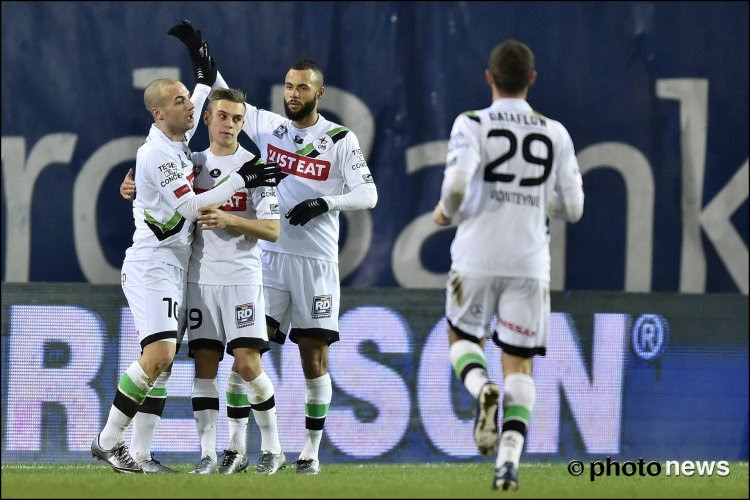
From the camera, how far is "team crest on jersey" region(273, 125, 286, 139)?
7543mm

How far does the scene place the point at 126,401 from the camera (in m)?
6.82

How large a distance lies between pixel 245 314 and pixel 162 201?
2.38 ft

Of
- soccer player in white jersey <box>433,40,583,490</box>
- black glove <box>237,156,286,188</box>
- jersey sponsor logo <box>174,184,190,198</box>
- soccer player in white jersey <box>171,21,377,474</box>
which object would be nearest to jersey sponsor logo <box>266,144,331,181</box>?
soccer player in white jersey <box>171,21,377,474</box>

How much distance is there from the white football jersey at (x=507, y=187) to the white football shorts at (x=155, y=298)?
1.77 meters

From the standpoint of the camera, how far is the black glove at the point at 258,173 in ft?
22.3

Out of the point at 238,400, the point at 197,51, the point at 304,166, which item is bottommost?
the point at 238,400

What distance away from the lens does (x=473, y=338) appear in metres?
5.87

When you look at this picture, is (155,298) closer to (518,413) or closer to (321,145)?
(321,145)

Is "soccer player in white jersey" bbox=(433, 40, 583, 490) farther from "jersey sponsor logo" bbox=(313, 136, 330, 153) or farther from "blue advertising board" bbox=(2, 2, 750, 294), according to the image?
"blue advertising board" bbox=(2, 2, 750, 294)

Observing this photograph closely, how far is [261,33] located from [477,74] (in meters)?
1.62

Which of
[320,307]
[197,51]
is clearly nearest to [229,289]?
[320,307]

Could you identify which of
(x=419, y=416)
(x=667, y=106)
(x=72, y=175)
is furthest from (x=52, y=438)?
(x=667, y=106)

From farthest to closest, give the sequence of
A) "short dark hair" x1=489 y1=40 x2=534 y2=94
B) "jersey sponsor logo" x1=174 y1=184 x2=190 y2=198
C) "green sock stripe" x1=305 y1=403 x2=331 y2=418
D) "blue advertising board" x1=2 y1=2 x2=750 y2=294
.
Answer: "blue advertising board" x1=2 y1=2 x2=750 y2=294 → "green sock stripe" x1=305 y1=403 x2=331 y2=418 → "jersey sponsor logo" x1=174 y1=184 x2=190 y2=198 → "short dark hair" x1=489 y1=40 x2=534 y2=94

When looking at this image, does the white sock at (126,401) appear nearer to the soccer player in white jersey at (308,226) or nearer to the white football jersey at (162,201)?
the white football jersey at (162,201)
